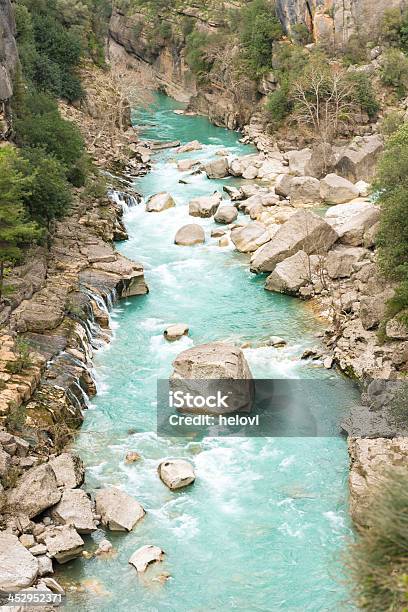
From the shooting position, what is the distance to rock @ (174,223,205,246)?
123ft

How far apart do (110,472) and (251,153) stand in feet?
120

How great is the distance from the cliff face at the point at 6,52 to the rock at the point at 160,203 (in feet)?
33.3

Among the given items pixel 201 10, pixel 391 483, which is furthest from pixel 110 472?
pixel 201 10

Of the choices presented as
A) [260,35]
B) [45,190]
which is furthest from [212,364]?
[260,35]

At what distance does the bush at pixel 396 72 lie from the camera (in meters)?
54.0

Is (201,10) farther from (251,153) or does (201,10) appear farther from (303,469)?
(303,469)

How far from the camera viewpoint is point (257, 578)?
17250mm

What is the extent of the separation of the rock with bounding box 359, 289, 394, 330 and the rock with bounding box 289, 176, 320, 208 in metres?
14.9

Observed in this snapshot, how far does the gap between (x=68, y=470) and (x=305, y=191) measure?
25.6 m

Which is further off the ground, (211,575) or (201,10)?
(201,10)

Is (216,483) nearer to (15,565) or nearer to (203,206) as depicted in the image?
(15,565)

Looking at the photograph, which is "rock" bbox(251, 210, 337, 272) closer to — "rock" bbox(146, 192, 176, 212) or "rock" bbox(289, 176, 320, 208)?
"rock" bbox(289, 176, 320, 208)

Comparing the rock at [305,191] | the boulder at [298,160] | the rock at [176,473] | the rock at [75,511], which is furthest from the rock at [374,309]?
the boulder at [298,160]

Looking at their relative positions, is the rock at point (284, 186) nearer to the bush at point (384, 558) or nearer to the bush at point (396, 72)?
the bush at point (396, 72)
